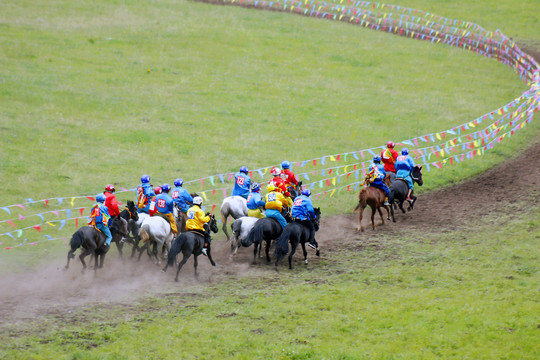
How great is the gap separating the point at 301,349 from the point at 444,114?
2620cm

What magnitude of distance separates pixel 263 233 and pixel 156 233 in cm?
346

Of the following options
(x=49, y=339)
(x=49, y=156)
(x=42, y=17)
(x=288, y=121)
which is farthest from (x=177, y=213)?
(x=42, y=17)

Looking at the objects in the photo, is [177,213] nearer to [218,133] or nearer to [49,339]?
[49,339]

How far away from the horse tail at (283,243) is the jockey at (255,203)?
1864 mm

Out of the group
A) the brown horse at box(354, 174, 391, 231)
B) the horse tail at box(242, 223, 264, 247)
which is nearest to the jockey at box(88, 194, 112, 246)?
the horse tail at box(242, 223, 264, 247)

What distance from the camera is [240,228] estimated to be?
21469 millimetres

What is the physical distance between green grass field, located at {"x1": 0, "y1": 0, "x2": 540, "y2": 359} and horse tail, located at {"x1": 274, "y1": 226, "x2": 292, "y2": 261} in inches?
29.7

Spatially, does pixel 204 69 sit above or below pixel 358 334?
above

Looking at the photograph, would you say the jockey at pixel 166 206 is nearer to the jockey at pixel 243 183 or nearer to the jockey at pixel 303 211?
the jockey at pixel 243 183

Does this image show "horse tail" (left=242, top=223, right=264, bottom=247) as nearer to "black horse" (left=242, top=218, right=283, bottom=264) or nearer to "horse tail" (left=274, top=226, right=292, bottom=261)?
"black horse" (left=242, top=218, right=283, bottom=264)

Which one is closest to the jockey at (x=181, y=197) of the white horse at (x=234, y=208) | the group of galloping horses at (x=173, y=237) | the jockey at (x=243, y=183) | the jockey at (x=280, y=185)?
the group of galloping horses at (x=173, y=237)

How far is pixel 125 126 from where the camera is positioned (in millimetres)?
34656

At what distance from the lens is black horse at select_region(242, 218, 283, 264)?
2084 centimetres

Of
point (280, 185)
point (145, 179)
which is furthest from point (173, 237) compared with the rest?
point (280, 185)
